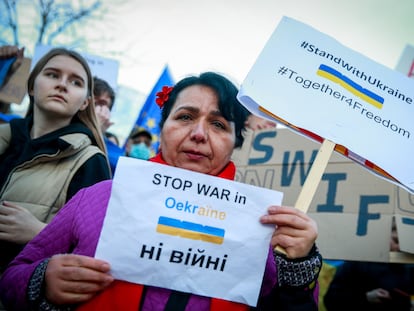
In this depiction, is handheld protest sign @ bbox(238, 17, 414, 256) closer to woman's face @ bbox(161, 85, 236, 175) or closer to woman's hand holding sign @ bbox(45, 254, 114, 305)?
woman's face @ bbox(161, 85, 236, 175)

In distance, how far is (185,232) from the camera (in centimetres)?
102

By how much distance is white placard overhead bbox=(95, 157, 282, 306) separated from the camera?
3.32 ft

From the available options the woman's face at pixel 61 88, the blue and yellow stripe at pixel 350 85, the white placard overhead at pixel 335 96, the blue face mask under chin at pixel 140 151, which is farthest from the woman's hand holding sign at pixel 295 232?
the blue face mask under chin at pixel 140 151

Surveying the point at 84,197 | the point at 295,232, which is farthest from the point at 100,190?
the point at 295,232

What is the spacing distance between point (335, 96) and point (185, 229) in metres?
0.67

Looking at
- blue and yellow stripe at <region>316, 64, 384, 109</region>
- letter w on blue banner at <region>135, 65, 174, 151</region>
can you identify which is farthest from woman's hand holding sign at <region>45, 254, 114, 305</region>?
letter w on blue banner at <region>135, 65, 174, 151</region>

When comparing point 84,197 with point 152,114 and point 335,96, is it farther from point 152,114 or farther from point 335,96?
point 152,114

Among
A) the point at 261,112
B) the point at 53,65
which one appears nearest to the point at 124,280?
the point at 261,112

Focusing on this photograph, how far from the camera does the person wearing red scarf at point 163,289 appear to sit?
986 millimetres

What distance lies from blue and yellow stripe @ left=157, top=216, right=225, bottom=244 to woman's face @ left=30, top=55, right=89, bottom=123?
3.97 ft

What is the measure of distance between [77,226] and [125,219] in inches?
9.0

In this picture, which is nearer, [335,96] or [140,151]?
[335,96]

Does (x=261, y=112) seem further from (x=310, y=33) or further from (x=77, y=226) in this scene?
(x=77, y=226)

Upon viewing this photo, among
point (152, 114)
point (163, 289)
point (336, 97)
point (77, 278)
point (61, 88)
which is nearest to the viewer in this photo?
point (77, 278)
